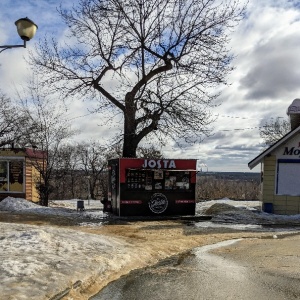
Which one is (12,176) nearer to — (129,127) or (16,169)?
(16,169)

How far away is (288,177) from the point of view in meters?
19.8

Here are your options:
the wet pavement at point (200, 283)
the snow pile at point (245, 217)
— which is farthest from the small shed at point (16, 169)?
the wet pavement at point (200, 283)

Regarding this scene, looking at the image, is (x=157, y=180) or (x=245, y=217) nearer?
(x=157, y=180)

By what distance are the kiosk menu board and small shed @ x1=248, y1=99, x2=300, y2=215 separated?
15.1 ft

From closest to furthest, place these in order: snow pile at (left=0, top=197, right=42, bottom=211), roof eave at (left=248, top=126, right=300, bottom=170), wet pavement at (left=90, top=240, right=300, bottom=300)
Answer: wet pavement at (left=90, top=240, right=300, bottom=300)
snow pile at (left=0, top=197, right=42, bottom=211)
roof eave at (left=248, top=126, right=300, bottom=170)

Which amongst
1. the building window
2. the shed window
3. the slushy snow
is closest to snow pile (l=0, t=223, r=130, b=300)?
the slushy snow

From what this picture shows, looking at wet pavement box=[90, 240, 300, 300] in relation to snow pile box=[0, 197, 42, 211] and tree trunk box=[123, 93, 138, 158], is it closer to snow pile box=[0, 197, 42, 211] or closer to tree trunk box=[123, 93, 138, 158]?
snow pile box=[0, 197, 42, 211]

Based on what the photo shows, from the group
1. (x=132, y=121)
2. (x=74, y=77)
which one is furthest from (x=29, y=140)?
(x=132, y=121)

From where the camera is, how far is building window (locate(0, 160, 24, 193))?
24.9m

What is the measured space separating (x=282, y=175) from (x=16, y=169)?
599 inches

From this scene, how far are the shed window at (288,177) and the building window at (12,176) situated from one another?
14.8m

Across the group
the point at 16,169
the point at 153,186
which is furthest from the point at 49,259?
the point at 16,169

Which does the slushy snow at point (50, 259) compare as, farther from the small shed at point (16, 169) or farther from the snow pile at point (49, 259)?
the small shed at point (16, 169)

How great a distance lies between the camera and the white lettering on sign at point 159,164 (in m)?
16.7
